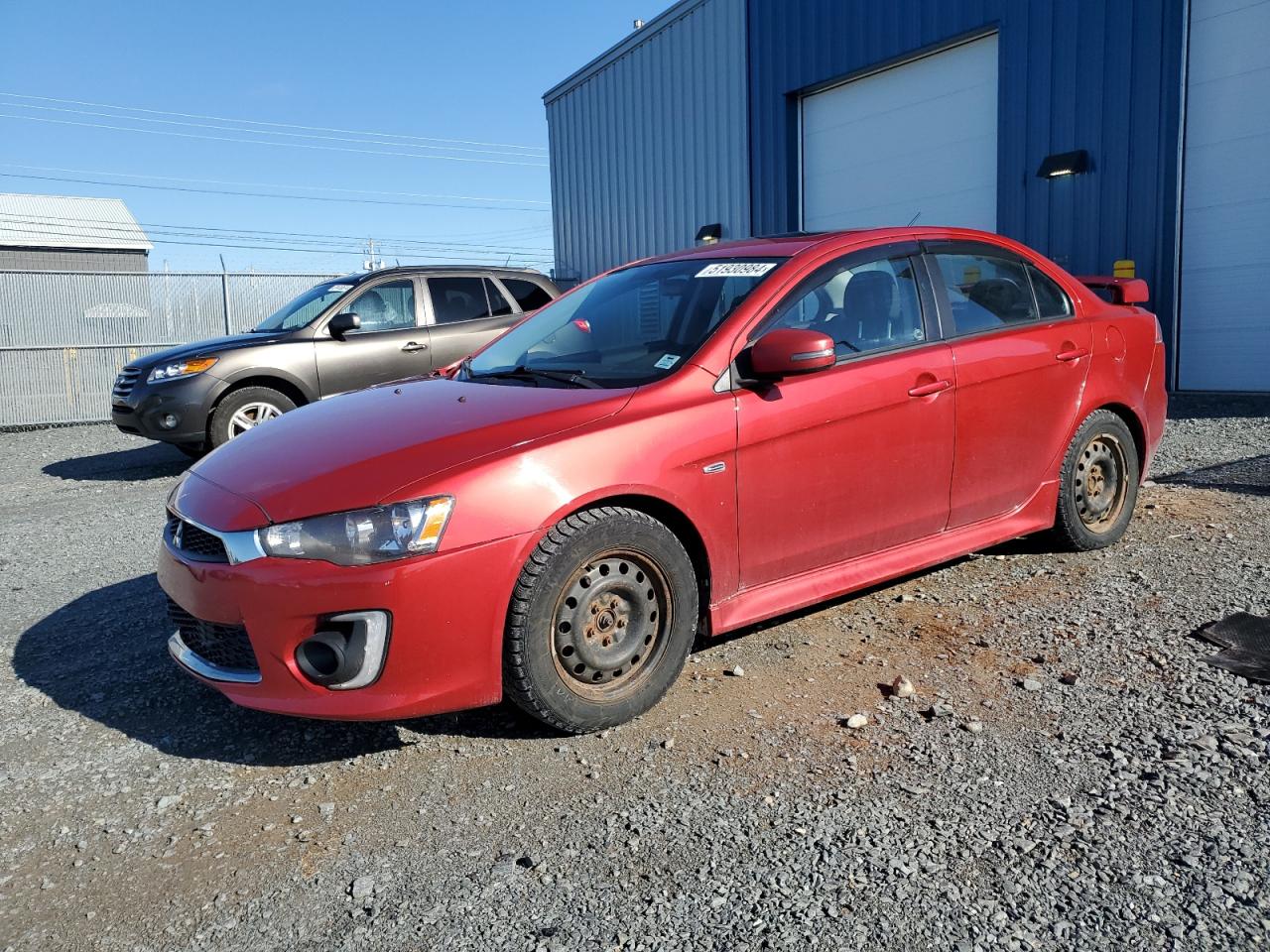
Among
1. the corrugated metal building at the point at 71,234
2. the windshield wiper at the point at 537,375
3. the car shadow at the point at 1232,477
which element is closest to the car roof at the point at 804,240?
the windshield wiper at the point at 537,375

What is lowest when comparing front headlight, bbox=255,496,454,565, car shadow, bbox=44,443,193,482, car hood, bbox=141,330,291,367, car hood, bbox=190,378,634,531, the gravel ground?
the gravel ground

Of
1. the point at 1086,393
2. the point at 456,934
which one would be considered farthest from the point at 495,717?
the point at 1086,393

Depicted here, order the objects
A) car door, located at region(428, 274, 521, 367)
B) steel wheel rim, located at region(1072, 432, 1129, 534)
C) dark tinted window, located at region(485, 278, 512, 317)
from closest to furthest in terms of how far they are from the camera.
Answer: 1. steel wheel rim, located at region(1072, 432, 1129, 534)
2. car door, located at region(428, 274, 521, 367)
3. dark tinted window, located at region(485, 278, 512, 317)

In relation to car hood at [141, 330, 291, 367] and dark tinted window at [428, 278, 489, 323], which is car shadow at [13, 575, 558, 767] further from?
dark tinted window at [428, 278, 489, 323]

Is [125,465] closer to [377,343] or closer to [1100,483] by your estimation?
[377,343]

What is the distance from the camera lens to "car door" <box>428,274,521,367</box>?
29.6 ft

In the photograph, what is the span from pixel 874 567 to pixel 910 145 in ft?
34.6

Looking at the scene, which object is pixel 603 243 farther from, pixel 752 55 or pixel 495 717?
pixel 495 717

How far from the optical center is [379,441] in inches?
124

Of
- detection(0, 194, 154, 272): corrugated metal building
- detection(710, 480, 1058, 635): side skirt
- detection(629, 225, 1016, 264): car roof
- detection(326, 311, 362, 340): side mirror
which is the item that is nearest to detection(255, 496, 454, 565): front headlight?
detection(710, 480, 1058, 635): side skirt

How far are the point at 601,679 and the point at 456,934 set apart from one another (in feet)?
3.49

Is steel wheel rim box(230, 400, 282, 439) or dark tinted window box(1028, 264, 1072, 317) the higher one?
dark tinted window box(1028, 264, 1072, 317)

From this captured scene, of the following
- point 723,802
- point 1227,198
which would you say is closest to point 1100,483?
point 723,802

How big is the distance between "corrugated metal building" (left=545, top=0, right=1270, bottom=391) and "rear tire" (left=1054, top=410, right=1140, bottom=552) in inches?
255
